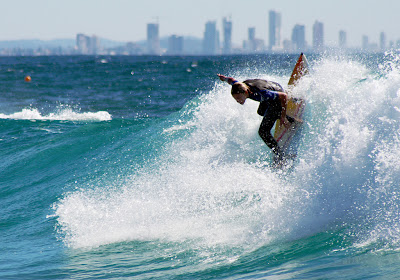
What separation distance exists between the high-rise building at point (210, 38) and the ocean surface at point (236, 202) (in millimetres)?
160376

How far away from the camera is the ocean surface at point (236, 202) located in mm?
4961

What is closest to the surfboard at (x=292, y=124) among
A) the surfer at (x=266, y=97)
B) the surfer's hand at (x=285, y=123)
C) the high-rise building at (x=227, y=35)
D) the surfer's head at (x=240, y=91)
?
the surfer's hand at (x=285, y=123)

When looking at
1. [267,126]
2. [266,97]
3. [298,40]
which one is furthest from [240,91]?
[298,40]

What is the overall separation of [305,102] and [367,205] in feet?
7.08

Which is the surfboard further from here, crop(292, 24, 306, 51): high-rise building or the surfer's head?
crop(292, 24, 306, 51): high-rise building

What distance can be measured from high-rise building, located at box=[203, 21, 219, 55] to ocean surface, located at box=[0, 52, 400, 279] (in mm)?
160376

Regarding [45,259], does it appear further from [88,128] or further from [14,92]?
[14,92]

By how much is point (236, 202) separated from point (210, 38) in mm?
170645

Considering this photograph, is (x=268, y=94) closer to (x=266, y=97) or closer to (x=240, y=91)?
(x=266, y=97)

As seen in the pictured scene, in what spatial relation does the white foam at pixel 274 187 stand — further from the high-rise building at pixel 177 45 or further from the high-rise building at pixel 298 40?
the high-rise building at pixel 177 45

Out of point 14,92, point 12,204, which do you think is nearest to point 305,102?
point 12,204

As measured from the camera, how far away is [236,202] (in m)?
6.15

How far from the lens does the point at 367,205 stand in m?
5.17

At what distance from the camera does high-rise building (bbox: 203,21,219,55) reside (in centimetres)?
16750
